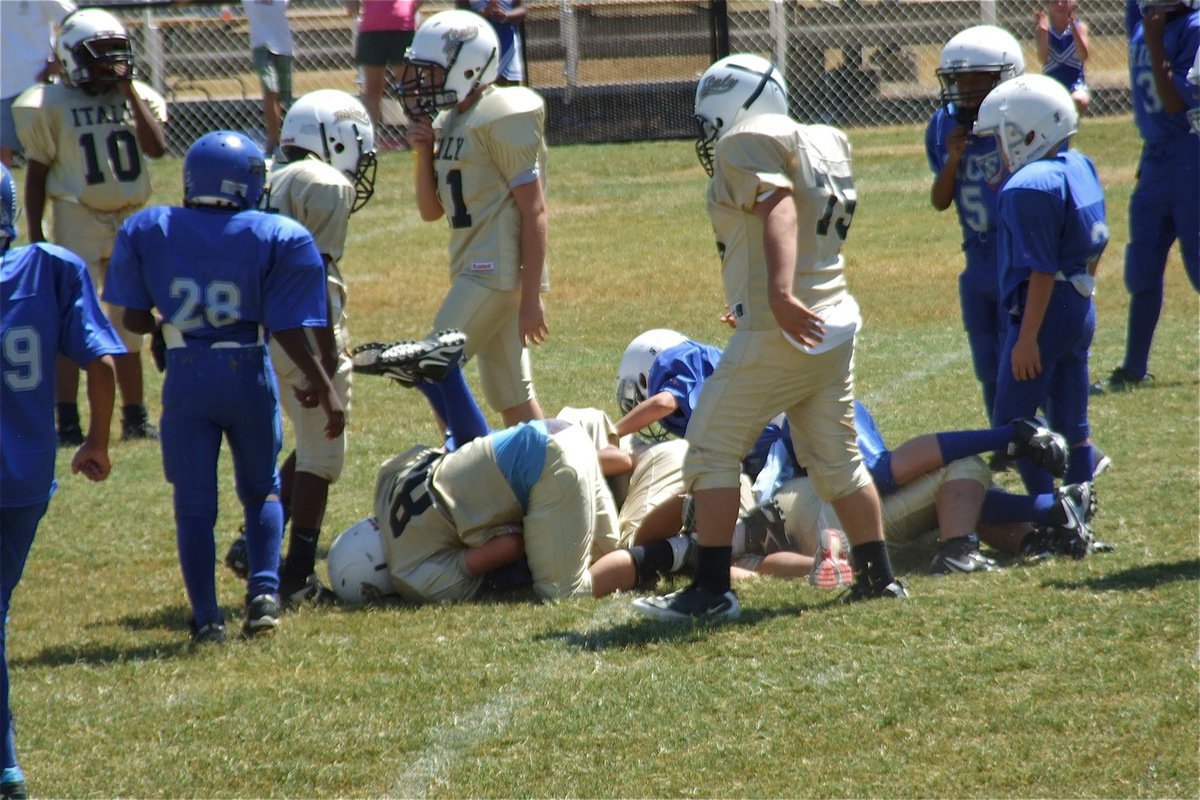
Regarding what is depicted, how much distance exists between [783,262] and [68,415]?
518cm

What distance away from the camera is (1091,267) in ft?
18.5

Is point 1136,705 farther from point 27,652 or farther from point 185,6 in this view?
point 185,6

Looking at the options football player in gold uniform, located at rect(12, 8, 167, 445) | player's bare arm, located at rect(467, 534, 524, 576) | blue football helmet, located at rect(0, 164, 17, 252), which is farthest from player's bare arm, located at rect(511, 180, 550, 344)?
football player in gold uniform, located at rect(12, 8, 167, 445)

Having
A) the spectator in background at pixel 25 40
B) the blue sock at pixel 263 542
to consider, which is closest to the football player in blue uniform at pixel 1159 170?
the blue sock at pixel 263 542

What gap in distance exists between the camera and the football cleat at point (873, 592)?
16.3ft

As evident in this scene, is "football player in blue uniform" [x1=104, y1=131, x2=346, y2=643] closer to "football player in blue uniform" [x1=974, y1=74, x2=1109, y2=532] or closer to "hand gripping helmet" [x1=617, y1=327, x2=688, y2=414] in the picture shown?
"hand gripping helmet" [x1=617, y1=327, x2=688, y2=414]

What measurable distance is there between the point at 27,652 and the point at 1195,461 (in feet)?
16.2

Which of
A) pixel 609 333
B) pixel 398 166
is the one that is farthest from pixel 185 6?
pixel 609 333

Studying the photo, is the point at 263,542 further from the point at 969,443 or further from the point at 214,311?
the point at 969,443

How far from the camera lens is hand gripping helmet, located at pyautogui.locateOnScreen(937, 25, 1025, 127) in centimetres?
629

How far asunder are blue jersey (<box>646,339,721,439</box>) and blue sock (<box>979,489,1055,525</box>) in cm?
125

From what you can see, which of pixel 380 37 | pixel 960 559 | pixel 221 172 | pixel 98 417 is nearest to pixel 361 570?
pixel 98 417

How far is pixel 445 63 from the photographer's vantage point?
599 centimetres

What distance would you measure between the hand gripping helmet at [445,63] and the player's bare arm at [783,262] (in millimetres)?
1860
